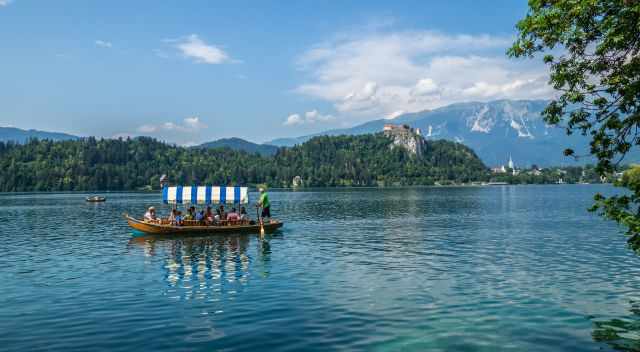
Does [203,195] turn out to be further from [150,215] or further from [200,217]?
[150,215]

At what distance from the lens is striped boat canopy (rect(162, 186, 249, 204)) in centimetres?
6069

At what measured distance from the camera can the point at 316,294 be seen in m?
27.5

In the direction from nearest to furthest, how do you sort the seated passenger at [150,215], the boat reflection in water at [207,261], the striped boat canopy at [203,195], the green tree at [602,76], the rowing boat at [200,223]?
the green tree at [602,76]
the boat reflection in water at [207,261]
the rowing boat at [200,223]
the seated passenger at [150,215]
the striped boat canopy at [203,195]

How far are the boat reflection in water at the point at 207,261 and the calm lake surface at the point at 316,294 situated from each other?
16 centimetres

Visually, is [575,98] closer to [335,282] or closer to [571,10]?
[571,10]

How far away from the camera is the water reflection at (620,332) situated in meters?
19.3

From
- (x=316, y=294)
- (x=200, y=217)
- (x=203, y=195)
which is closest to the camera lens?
(x=316, y=294)

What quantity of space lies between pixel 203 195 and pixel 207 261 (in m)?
22.4

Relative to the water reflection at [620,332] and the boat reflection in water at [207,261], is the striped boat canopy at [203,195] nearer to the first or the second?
the boat reflection in water at [207,261]

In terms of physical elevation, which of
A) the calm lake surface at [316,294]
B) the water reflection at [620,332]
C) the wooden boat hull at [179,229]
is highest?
the wooden boat hull at [179,229]

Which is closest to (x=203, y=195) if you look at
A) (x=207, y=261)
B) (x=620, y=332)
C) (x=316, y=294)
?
(x=207, y=261)

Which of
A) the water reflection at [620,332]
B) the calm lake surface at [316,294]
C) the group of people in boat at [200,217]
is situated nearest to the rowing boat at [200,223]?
the group of people in boat at [200,217]

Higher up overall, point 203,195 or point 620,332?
point 203,195

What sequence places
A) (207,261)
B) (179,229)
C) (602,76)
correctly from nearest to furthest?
(602,76), (207,261), (179,229)
